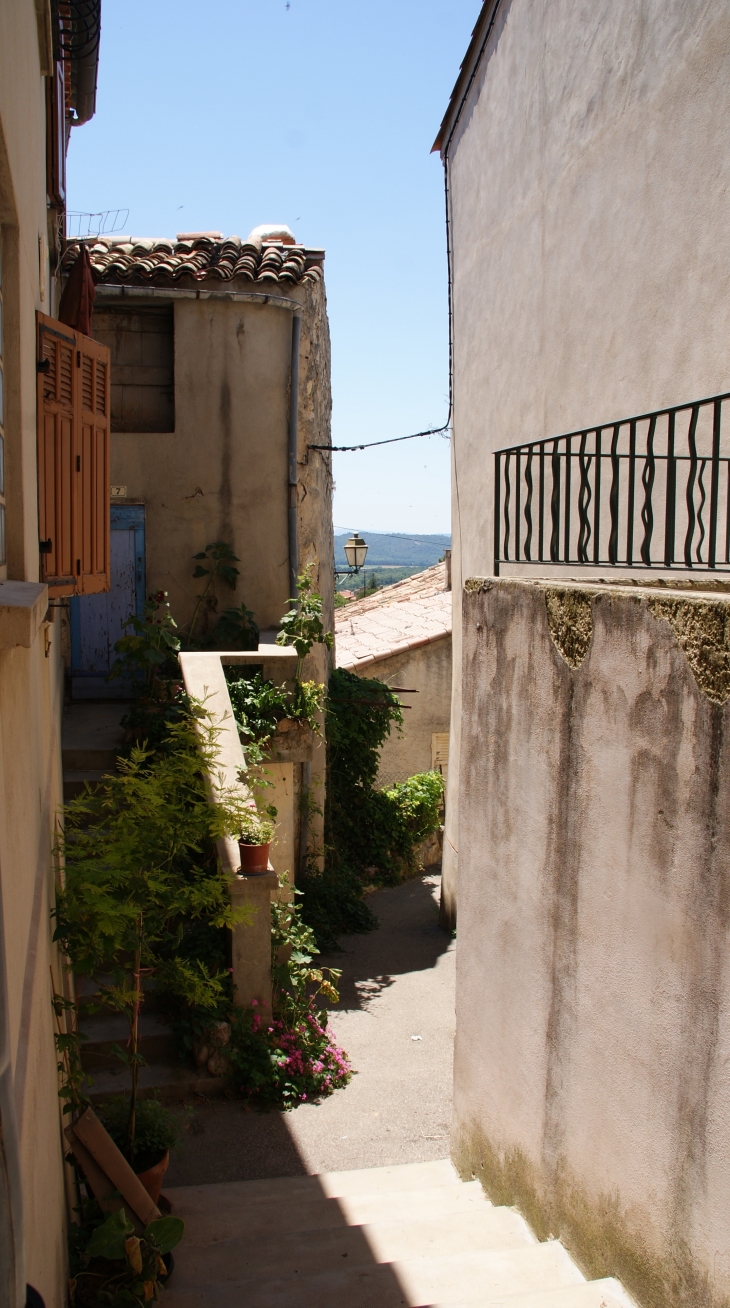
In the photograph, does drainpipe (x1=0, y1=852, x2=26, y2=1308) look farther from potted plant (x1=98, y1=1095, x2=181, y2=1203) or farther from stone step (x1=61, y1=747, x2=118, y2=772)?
stone step (x1=61, y1=747, x2=118, y2=772)

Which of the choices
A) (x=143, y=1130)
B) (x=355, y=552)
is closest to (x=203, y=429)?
(x=355, y=552)

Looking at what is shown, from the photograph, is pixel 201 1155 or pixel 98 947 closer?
pixel 98 947

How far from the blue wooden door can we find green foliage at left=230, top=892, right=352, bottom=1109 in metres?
4.15

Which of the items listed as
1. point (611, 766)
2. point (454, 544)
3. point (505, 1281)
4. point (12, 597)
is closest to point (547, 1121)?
point (505, 1281)

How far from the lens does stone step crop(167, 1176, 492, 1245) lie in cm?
492

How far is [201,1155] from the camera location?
20.0ft

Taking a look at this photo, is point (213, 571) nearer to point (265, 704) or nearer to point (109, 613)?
point (109, 613)

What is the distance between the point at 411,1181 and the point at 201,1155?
1.39 meters

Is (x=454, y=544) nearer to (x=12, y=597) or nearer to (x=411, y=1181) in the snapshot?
(x=411, y=1181)

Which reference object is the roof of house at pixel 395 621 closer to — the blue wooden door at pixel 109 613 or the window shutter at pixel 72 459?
the blue wooden door at pixel 109 613

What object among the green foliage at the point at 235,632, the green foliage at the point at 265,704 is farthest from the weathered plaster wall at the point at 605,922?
the green foliage at the point at 235,632

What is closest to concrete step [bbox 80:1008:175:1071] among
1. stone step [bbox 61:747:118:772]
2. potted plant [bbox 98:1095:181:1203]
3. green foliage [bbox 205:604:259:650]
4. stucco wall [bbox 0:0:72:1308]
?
potted plant [bbox 98:1095:181:1203]

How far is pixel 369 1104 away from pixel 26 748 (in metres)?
4.87

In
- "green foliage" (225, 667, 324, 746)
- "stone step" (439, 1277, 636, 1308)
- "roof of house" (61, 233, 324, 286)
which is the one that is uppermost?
"roof of house" (61, 233, 324, 286)
